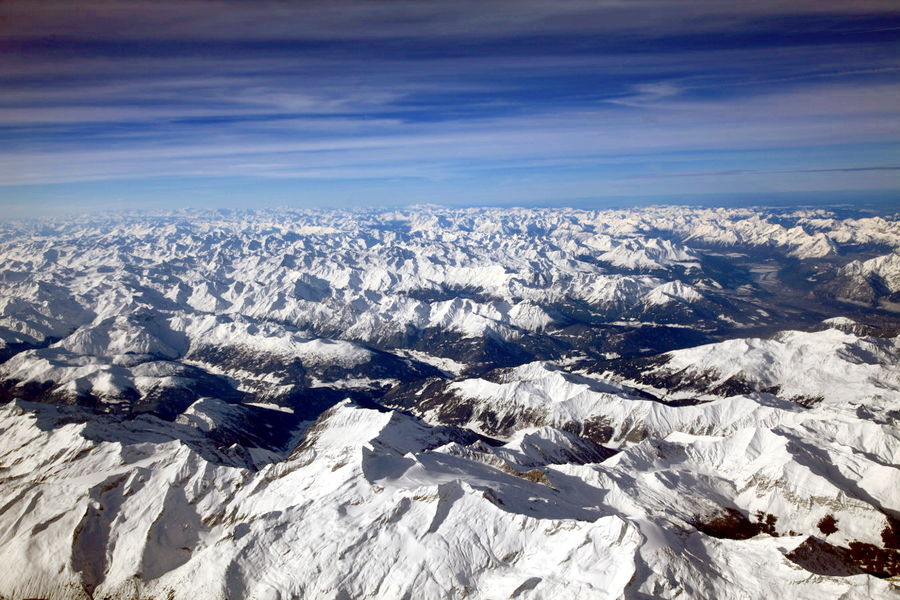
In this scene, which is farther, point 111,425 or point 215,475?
point 111,425

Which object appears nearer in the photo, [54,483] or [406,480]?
[406,480]

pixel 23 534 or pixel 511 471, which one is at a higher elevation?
pixel 23 534

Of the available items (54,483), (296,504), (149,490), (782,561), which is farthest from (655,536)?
(54,483)

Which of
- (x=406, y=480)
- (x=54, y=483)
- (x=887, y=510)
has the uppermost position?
(x=406, y=480)

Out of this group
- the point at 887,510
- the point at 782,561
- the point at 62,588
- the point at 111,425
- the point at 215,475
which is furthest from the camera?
the point at 111,425

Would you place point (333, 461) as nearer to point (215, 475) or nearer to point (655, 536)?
point (215, 475)

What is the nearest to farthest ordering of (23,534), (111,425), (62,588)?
(62,588), (23,534), (111,425)

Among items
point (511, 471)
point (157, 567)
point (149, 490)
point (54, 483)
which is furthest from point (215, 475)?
point (511, 471)

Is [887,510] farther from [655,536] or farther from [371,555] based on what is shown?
[371,555]

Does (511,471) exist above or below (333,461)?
below
